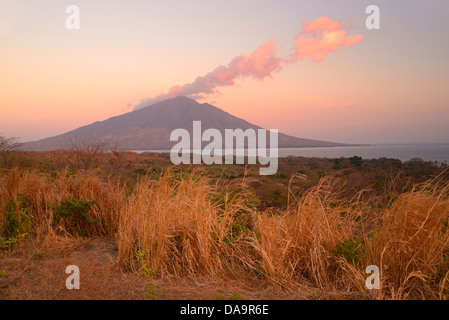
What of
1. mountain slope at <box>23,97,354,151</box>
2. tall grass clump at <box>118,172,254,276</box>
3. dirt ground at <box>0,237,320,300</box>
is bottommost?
dirt ground at <box>0,237,320,300</box>

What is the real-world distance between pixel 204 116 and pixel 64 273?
165 metres

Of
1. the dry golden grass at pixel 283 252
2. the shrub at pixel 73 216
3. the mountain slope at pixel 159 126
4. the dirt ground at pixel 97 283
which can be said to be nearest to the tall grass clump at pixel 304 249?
the dry golden grass at pixel 283 252

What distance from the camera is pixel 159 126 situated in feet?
474

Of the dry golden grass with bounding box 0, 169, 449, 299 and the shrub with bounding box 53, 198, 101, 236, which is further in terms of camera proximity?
the shrub with bounding box 53, 198, 101, 236

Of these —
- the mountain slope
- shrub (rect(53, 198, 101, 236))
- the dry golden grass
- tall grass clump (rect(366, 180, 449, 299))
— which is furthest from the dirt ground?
the mountain slope

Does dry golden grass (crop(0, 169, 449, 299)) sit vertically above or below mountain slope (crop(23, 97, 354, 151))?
below

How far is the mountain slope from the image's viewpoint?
11631 centimetres

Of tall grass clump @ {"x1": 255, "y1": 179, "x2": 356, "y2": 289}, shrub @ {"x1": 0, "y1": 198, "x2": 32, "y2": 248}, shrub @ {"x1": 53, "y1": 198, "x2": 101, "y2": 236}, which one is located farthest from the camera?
shrub @ {"x1": 53, "y1": 198, "x2": 101, "y2": 236}

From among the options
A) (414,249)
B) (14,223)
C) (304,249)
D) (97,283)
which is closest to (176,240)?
(97,283)

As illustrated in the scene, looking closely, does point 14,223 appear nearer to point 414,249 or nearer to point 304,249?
point 304,249

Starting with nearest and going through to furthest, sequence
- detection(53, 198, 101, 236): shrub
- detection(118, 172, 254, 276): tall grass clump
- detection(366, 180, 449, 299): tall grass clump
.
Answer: detection(366, 180, 449, 299): tall grass clump → detection(118, 172, 254, 276): tall grass clump → detection(53, 198, 101, 236): shrub

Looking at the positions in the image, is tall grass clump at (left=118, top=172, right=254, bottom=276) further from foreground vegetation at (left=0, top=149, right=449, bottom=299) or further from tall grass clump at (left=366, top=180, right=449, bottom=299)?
tall grass clump at (left=366, top=180, right=449, bottom=299)
